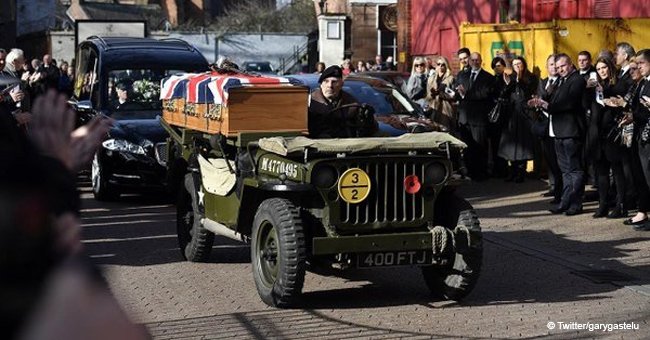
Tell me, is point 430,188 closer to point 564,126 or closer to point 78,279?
point 564,126

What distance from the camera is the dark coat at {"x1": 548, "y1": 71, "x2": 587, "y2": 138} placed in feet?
43.9

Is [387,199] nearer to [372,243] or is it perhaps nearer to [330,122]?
[372,243]

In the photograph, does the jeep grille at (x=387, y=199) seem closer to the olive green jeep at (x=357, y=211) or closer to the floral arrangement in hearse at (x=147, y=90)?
the olive green jeep at (x=357, y=211)

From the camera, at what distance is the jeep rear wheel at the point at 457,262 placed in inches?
329

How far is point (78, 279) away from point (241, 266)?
29.4 feet

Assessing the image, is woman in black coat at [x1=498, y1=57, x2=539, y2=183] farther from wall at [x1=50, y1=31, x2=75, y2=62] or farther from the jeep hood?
wall at [x1=50, y1=31, x2=75, y2=62]

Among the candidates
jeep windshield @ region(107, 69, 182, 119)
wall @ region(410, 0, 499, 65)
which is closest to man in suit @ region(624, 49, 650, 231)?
jeep windshield @ region(107, 69, 182, 119)

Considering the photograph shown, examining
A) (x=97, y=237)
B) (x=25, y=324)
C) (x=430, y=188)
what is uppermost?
(x=25, y=324)

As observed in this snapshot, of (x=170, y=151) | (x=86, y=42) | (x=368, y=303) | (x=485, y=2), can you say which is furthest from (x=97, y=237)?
(x=485, y=2)

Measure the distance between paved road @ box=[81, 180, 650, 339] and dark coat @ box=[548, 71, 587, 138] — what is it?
108 cm

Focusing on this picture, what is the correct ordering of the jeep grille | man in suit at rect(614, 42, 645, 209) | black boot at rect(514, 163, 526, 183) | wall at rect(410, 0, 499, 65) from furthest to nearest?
1. wall at rect(410, 0, 499, 65)
2. black boot at rect(514, 163, 526, 183)
3. man in suit at rect(614, 42, 645, 209)
4. the jeep grille

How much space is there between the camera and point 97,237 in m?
12.6

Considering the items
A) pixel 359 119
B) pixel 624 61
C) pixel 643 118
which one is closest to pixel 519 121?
pixel 624 61

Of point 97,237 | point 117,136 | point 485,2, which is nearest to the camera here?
point 97,237
